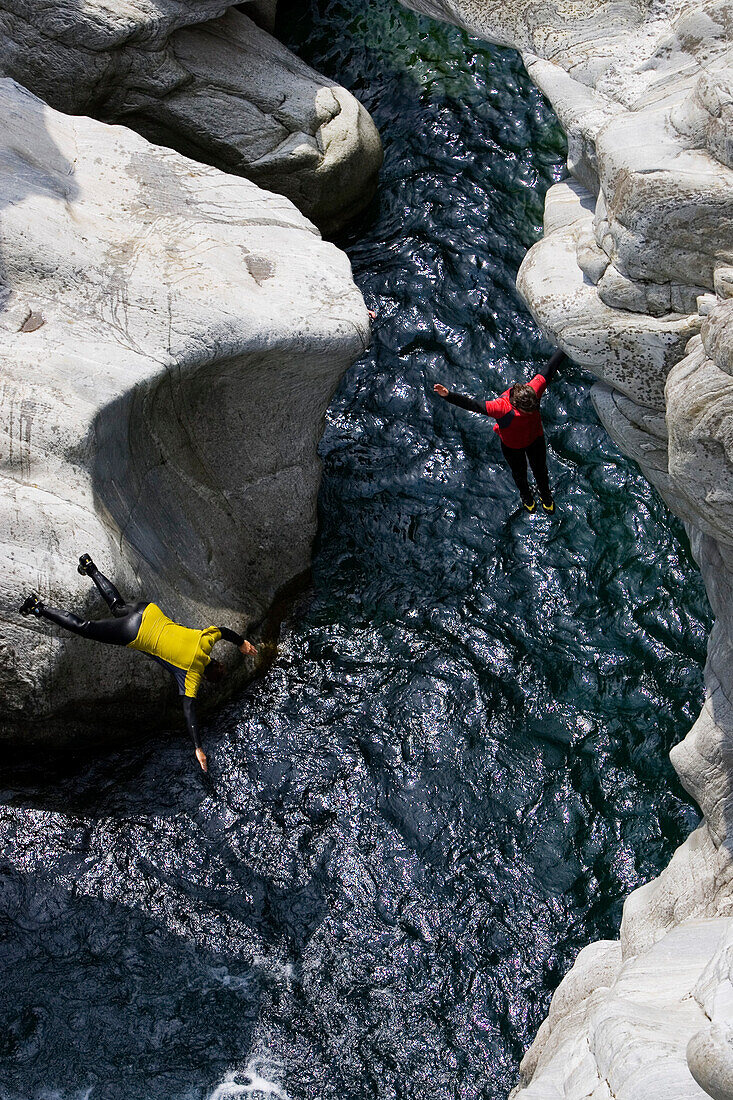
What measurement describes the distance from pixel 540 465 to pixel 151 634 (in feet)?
14.3

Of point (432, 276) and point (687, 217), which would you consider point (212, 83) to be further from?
point (687, 217)

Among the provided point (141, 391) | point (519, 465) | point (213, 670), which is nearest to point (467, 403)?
point (519, 465)

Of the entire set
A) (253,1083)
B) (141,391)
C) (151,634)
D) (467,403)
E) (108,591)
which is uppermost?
(467,403)

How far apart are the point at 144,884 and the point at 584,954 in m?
3.87

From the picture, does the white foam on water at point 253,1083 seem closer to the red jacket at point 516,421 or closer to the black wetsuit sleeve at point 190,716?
the black wetsuit sleeve at point 190,716

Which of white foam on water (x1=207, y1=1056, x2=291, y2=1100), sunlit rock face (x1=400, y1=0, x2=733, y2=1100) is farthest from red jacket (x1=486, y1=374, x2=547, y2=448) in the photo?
white foam on water (x1=207, y1=1056, x2=291, y2=1100)

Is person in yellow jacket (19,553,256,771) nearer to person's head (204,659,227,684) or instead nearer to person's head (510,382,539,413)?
person's head (204,659,227,684)

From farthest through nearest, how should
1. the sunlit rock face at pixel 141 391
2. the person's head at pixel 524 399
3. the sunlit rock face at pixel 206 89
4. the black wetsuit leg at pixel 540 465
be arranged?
the sunlit rock face at pixel 206 89
the black wetsuit leg at pixel 540 465
the person's head at pixel 524 399
the sunlit rock face at pixel 141 391

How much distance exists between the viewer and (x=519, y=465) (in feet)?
36.0

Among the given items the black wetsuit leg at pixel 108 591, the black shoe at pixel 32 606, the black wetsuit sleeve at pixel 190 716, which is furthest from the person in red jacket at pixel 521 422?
the black shoe at pixel 32 606

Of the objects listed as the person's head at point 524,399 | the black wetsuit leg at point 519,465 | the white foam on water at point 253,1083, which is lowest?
the white foam on water at point 253,1083

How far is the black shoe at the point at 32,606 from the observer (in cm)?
884

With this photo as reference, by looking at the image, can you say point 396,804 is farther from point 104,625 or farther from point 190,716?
point 104,625

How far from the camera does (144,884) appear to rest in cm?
961
